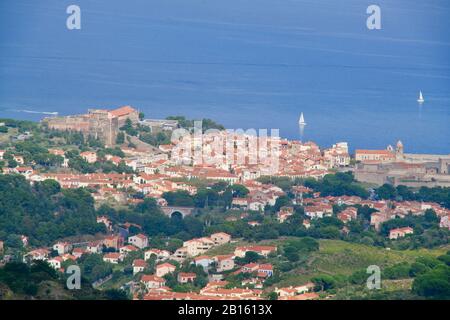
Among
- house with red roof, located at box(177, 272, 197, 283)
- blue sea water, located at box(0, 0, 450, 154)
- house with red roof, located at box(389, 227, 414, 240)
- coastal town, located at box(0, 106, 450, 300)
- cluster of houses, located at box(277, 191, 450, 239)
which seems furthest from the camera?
blue sea water, located at box(0, 0, 450, 154)

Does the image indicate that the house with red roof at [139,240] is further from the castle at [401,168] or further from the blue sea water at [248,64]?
the blue sea water at [248,64]

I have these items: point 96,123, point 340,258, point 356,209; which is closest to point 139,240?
point 340,258

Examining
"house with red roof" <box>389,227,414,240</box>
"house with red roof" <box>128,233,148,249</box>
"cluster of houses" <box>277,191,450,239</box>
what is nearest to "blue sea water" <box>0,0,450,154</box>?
"cluster of houses" <box>277,191,450,239</box>

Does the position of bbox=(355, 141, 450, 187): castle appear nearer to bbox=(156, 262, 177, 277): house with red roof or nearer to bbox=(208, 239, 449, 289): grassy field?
bbox=(208, 239, 449, 289): grassy field

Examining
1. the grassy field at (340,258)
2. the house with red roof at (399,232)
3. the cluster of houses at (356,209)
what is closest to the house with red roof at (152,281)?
the grassy field at (340,258)

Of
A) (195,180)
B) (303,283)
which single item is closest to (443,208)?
(195,180)

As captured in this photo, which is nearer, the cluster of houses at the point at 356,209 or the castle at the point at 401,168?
the cluster of houses at the point at 356,209

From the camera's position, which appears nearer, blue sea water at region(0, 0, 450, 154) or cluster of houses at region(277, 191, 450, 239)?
cluster of houses at region(277, 191, 450, 239)
